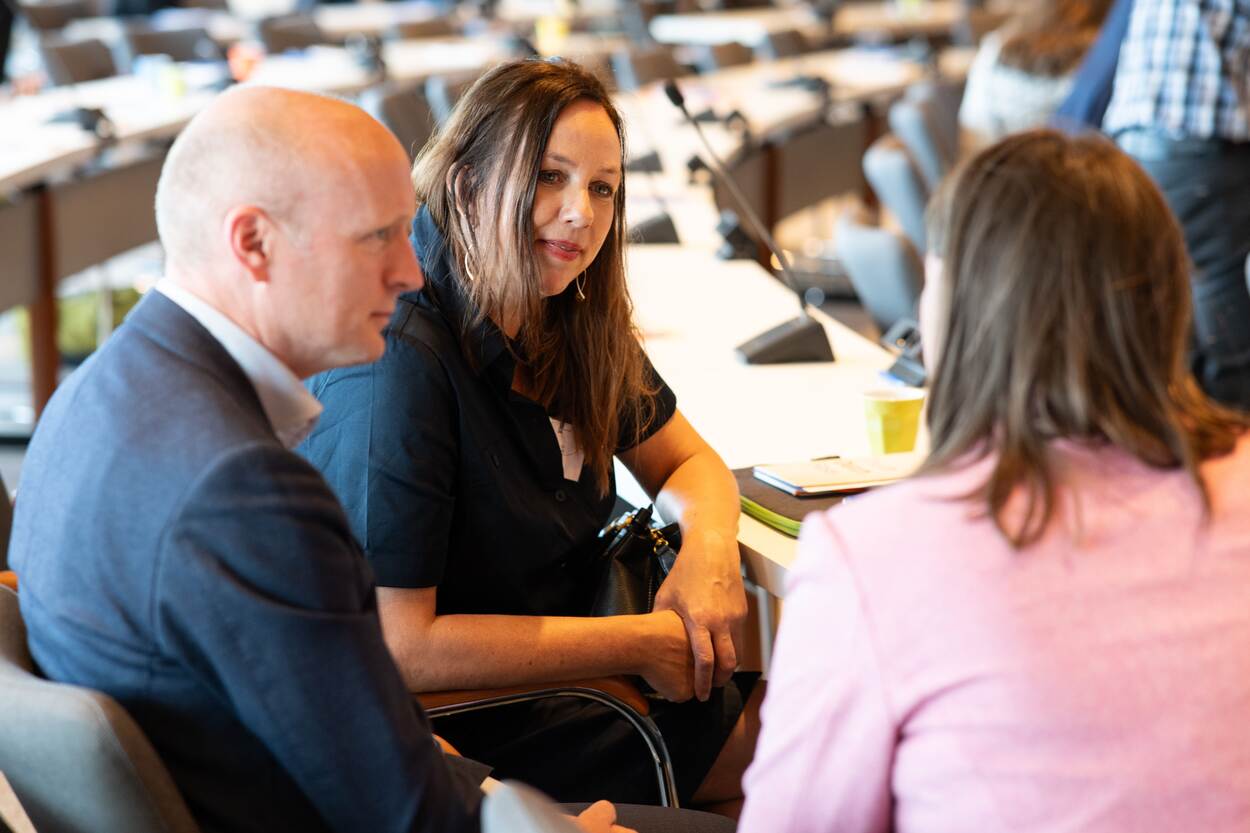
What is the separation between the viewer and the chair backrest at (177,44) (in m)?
7.02

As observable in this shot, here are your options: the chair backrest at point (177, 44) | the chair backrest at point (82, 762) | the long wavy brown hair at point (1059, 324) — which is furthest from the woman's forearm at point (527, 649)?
the chair backrest at point (177, 44)

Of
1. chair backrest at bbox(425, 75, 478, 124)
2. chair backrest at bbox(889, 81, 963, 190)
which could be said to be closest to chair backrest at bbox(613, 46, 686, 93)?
chair backrest at bbox(425, 75, 478, 124)

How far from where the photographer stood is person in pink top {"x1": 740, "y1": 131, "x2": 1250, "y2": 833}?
1.02 m

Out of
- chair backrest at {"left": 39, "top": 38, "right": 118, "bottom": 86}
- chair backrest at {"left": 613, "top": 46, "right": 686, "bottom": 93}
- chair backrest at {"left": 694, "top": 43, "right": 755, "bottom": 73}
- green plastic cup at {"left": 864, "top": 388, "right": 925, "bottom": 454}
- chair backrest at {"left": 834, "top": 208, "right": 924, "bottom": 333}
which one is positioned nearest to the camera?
green plastic cup at {"left": 864, "top": 388, "right": 925, "bottom": 454}

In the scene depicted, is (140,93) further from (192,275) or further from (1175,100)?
(192,275)

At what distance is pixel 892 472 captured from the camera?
1.95m

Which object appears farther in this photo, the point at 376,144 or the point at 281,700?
the point at 376,144

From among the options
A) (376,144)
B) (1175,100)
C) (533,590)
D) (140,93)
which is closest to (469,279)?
(533,590)

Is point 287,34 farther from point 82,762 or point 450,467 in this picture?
point 82,762

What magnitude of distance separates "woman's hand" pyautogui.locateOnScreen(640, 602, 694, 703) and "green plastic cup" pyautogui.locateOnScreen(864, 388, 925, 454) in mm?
461

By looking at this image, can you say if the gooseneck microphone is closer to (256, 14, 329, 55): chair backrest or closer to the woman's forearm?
the woman's forearm

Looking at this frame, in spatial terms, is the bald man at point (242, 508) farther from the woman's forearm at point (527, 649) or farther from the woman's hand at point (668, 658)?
the woman's hand at point (668, 658)

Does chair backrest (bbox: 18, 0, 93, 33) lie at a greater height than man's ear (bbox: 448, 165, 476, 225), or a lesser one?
lesser

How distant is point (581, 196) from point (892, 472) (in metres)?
0.55
